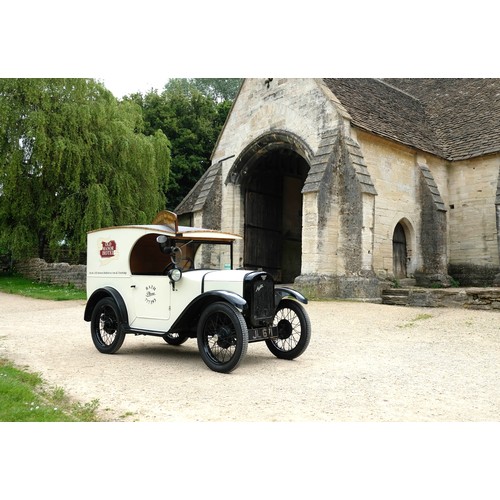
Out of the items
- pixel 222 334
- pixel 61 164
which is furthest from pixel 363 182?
pixel 61 164

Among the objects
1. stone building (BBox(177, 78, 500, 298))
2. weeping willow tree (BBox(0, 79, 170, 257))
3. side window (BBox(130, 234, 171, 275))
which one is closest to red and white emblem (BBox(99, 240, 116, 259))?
side window (BBox(130, 234, 171, 275))

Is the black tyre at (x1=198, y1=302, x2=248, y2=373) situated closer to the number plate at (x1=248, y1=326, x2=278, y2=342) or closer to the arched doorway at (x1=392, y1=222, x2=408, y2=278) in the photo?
the number plate at (x1=248, y1=326, x2=278, y2=342)

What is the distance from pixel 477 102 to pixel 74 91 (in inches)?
579

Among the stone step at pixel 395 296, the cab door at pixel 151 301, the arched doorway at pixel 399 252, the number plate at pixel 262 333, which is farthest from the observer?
the arched doorway at pixel 399 252

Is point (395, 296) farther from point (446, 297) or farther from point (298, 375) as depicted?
point (298, 375)

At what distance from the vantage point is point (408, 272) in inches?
679

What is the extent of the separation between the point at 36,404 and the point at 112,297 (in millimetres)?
2865

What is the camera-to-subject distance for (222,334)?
6.22 metres

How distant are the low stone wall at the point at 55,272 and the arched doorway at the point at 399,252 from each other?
33.0 ft

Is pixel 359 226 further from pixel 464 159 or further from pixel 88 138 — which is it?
pixel 88 138

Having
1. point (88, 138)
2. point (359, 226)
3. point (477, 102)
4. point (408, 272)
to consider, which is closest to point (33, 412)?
point (359, 226)

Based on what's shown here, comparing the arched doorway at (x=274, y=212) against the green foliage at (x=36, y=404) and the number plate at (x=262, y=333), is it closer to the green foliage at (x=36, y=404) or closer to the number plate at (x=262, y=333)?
the number plate at (x=262, y=333)

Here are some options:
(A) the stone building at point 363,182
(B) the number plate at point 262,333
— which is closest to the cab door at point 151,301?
(B) the number plate at point 262,333

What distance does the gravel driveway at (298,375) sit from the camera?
4.61m
